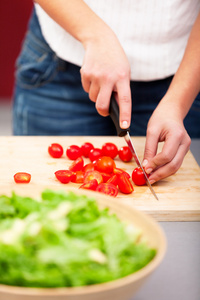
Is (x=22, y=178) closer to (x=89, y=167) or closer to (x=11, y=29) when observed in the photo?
(x=89, y=167)

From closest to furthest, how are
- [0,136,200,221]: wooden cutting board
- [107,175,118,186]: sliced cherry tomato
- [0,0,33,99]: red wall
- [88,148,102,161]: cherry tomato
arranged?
[0,136,200,221]: wooden cutting board → [107,175,118,186]: sliced cherry tomato → [88,148,102,161]: cherry tomato → [0,0,33,99]: red wall

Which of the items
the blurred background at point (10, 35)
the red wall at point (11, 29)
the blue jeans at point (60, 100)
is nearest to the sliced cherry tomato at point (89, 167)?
the blue jeans at point (60, 100)

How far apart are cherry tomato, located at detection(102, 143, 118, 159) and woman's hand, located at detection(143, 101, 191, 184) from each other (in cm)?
20

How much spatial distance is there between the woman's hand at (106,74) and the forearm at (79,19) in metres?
0.02

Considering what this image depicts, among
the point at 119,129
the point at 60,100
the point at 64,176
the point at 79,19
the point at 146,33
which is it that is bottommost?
the point at 60,100

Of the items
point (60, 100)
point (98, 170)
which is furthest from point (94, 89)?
point (60, 100)

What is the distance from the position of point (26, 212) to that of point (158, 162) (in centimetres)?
72

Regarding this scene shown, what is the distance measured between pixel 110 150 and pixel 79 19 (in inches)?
19.5

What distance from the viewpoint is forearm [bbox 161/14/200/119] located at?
5.59 ft

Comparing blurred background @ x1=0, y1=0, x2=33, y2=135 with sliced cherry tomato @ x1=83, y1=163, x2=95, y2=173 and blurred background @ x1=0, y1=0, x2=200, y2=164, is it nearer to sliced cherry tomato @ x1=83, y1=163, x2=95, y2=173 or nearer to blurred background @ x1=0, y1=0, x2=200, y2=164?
blurred background @ x1=0, y1=0, x2=200, y2=164

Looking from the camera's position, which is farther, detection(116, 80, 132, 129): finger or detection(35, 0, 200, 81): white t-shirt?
detection(35, 0, 200, 81): white t-shirt

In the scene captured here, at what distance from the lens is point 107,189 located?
142 centimetres

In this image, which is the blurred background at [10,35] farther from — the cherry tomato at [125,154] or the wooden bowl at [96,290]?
the wooden bowl at [96,290]

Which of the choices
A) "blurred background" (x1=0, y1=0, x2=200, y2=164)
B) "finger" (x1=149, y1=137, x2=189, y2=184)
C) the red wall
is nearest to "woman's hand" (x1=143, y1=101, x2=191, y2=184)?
"finger" (x1=149, y1=137, x2=189, y2=184)
